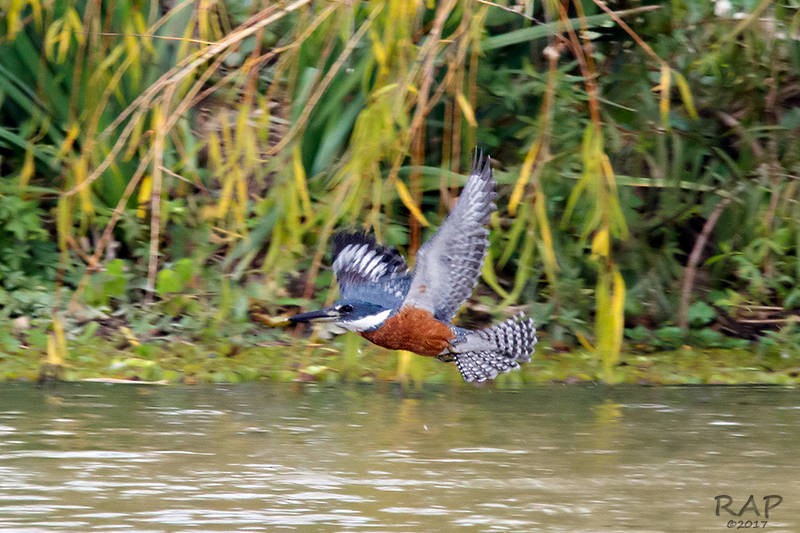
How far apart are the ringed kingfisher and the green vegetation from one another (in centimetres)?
54

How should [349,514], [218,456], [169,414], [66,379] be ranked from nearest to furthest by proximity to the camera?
[349,514] < [218,456] < [169,414] < [66,379]

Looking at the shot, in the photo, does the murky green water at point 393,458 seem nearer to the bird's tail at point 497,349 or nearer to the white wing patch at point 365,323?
the bird's tail at point 497,349

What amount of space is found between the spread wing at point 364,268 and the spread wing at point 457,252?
118 millimetres

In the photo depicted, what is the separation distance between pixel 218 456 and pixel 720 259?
10.6ft

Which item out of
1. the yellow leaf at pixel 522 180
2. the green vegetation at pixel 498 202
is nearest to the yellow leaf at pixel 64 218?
the green vegetation at pixel 498 202

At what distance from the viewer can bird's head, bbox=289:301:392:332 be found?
4762 mm

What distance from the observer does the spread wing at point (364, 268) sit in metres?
5.00

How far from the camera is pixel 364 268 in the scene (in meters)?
5.04

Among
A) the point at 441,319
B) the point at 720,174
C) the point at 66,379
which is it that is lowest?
the point at 66,379

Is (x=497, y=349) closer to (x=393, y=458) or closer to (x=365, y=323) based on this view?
(x=365, y=323)

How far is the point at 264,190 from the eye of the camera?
714 cm

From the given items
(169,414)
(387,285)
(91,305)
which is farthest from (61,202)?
(91,305)

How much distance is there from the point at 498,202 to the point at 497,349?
6.14 feet

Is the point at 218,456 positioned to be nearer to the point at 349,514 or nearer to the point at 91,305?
A: the point at 349,514
